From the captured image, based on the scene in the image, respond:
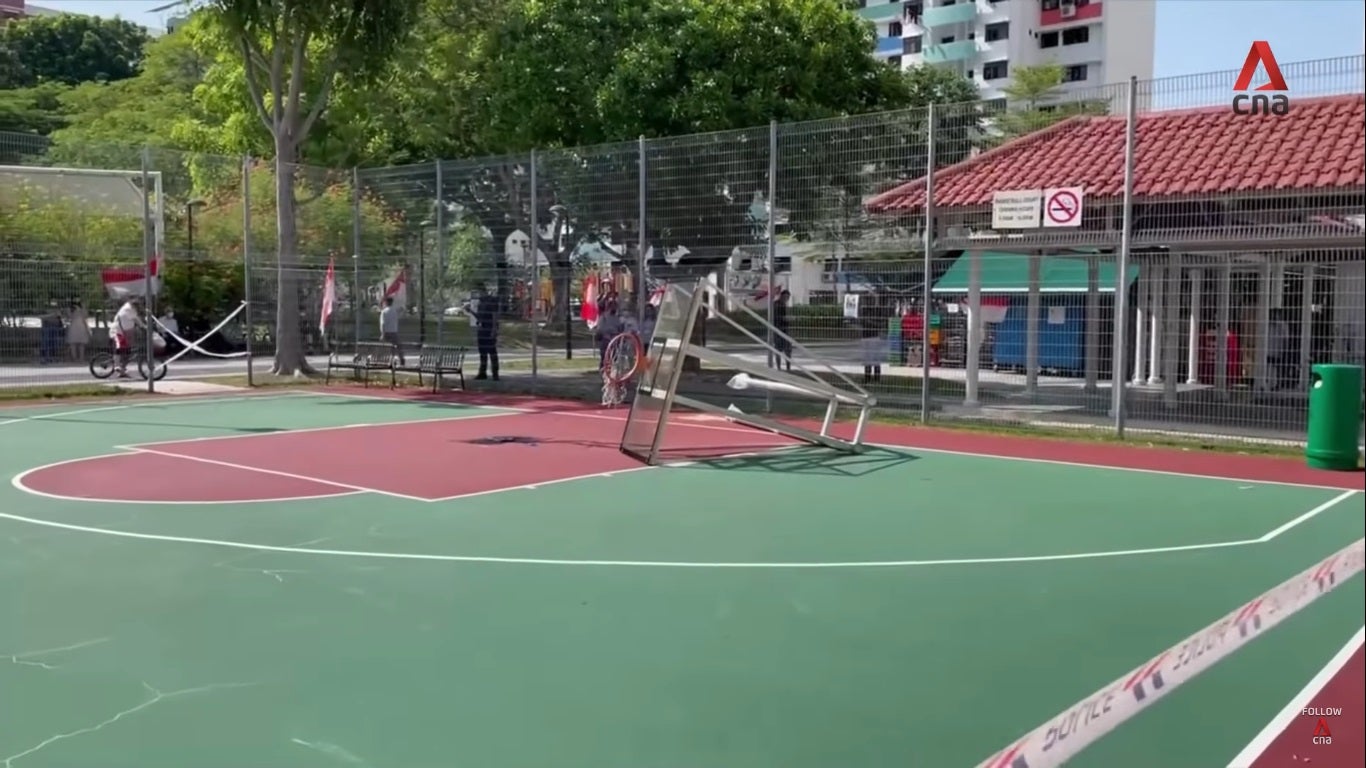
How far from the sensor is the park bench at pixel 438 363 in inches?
830

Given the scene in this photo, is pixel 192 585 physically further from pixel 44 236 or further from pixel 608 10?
pixel 608 10

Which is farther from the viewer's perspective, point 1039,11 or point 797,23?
point 1039,11

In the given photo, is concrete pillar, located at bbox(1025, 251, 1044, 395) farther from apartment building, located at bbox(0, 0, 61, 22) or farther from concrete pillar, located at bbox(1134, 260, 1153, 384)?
apartment building, located at bbox(0, 0, 61, 22)

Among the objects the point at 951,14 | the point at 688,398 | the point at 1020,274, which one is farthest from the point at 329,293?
the point at 951,14

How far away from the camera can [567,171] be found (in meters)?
20.2

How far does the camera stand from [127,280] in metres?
21.6

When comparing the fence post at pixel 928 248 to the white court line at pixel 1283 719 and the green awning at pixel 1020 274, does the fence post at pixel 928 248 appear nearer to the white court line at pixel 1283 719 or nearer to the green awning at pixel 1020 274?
the green awning at pixel 1020 274

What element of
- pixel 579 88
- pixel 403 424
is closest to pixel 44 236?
pixel 403 424

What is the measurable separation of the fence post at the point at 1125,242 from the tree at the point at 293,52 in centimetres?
1323

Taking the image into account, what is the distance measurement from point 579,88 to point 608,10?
180 centimetres

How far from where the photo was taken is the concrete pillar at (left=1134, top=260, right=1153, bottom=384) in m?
16.8

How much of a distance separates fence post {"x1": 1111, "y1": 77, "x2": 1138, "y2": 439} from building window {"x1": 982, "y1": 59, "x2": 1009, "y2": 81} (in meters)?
58.4

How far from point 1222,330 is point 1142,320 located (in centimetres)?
722

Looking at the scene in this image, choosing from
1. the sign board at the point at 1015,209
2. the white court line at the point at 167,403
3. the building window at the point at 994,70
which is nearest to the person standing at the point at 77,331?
the white court line at the point at 167,403
